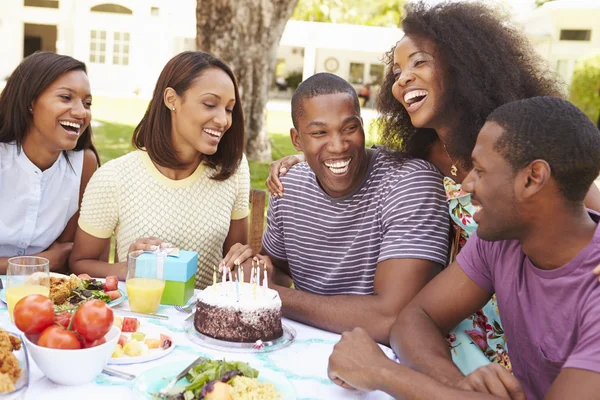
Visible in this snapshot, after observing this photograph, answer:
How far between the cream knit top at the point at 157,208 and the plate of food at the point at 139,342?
3.60 feet

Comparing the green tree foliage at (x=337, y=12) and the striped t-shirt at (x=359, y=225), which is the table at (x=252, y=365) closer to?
the striped t-shirt at (x=359, y=225)

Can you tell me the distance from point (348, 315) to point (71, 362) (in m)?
1.15

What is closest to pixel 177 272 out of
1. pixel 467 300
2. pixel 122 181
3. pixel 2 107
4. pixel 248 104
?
pixel 122 181

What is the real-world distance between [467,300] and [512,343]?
0.79 feet

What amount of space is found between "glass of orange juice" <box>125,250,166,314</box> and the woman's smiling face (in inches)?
52.5

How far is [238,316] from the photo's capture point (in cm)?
249

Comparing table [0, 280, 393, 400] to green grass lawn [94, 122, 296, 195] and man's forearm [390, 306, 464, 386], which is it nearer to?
man's forearm [390, 306, 464, 386]

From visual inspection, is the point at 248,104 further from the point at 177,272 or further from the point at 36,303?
the point at 36,303

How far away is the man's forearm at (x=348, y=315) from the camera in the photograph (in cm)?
274

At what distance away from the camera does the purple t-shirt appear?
6.81 ft

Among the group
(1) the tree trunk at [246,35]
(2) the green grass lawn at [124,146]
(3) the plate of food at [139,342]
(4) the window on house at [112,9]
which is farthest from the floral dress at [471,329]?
(4) the window on house at [112,9]

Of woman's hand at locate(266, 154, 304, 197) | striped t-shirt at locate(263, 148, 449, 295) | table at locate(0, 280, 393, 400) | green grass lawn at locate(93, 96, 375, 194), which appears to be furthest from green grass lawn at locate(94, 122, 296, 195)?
table at locate(0, 280, 393, 400)

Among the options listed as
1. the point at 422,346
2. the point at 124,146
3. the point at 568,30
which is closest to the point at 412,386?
the point at 422,346

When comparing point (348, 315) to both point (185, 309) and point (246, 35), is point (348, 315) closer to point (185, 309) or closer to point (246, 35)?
point (185, 309)
